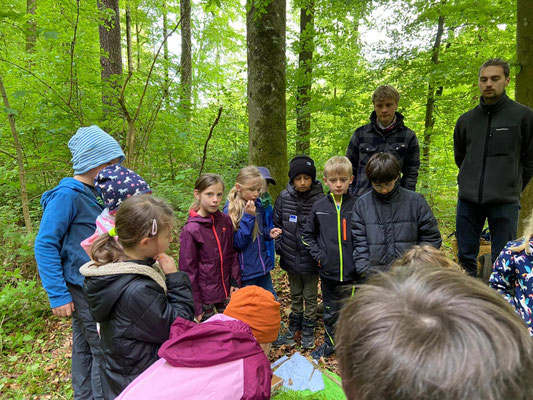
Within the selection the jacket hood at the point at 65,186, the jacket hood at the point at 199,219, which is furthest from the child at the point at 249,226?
the jacket hood at the point at 65,186

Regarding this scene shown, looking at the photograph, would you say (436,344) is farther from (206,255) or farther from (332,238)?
(206,255)

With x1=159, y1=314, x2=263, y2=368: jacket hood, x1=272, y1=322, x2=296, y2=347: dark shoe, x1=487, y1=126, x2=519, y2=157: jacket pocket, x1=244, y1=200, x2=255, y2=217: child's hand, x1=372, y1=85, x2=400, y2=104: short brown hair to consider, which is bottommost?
x1=272, y1=322, x2=296, y2=347: dark shoe

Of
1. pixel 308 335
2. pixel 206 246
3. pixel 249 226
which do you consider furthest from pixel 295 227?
pixel 308 335

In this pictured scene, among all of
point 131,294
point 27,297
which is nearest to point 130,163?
point 27,297

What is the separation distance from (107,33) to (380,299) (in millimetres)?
8222

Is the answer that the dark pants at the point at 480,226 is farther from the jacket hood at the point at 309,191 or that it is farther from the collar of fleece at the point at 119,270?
the collar of fleece at the point at 119,270

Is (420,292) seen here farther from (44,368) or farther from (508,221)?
(44,368)

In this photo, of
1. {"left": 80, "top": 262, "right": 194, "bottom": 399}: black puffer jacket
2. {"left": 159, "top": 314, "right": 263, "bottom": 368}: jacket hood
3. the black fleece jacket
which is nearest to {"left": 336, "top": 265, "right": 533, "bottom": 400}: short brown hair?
{"left": 159, "top": 314, "right": 263, "bottom": 368}: jacket hood

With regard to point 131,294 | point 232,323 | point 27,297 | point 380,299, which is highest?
point 380,299

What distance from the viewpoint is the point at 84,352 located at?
2.44 m

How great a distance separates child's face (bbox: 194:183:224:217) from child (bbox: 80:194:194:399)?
109 centimetres

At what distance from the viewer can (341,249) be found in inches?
117

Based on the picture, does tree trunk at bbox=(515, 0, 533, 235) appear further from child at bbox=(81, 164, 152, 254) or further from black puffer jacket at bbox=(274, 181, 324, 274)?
child at bbox=(81, 164, 152, 254)

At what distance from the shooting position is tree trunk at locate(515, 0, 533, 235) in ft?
11.7
